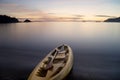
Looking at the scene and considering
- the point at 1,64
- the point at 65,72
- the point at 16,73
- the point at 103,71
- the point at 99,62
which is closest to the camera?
the point at 65,72

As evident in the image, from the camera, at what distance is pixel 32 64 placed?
14.5 meters

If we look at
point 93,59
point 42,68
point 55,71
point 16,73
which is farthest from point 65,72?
point 93,59

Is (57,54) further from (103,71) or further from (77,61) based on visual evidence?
(103,71)

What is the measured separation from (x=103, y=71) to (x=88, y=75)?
4.45 feet

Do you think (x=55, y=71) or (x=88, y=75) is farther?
(x=88, y=75)

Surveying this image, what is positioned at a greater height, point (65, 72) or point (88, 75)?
point (65, 72)

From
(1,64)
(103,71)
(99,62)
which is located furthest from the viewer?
(99,62)

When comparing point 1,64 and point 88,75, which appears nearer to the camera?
point 88,75

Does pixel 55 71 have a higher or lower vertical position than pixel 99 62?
higher

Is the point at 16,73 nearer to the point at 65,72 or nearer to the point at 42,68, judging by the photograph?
the point at 42,68

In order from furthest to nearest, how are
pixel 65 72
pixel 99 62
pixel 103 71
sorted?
pixel 99 62, pixel 103 71, pixel 65 72

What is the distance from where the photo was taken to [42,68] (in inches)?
430

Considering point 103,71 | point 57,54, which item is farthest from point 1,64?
point 103,71

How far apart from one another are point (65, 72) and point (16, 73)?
3.13m
